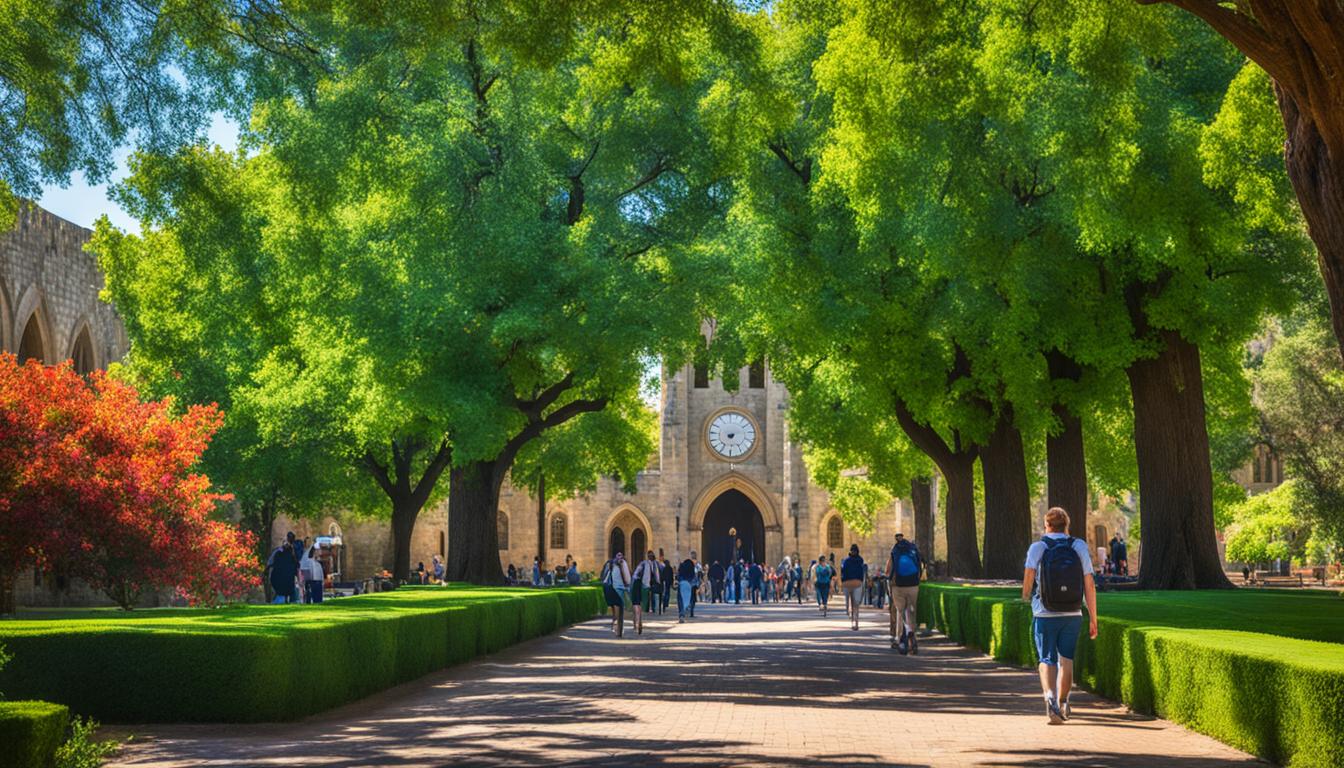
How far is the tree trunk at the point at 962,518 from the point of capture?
30.5m

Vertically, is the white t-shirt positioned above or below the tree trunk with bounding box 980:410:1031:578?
below

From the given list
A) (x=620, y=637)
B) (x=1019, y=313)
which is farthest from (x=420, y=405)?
(x=1019, y=313)

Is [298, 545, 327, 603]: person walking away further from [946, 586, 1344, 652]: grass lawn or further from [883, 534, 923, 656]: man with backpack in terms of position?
[946, 586, 1344, 652]: grass lawn

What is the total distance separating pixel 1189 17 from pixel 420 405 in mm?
12919

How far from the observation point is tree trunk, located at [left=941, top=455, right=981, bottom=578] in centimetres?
3055

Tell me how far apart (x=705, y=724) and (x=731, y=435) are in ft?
177

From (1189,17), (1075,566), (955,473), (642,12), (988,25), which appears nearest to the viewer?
(1075,566)

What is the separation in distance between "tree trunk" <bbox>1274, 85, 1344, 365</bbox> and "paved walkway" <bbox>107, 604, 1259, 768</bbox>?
10.7ft

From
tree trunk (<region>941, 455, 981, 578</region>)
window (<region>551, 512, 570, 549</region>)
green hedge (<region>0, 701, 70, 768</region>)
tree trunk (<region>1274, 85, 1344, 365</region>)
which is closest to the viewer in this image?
green hedge (<region>0, 701, 70, 768</region>)

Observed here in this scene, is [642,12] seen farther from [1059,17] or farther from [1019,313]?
[1019,313]

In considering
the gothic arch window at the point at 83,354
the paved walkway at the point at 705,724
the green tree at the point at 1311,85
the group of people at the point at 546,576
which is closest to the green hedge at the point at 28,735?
the paved walkway at the point at 705,724

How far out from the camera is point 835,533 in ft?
209

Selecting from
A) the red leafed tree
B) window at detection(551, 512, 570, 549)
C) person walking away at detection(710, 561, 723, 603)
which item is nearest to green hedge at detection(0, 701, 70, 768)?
the red leafed tree

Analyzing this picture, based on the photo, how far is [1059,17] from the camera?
14.8 m
